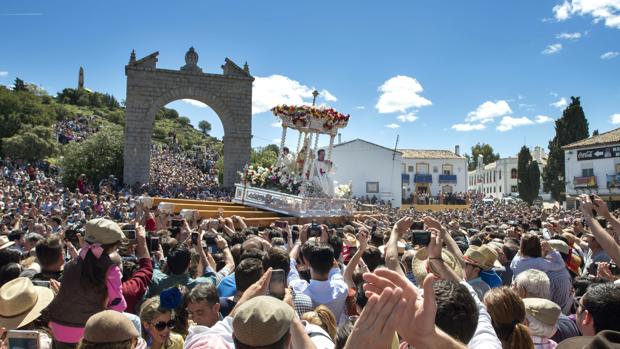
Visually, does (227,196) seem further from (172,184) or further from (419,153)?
(419,153)

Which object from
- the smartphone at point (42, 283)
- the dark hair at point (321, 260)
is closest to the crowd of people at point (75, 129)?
the smartphone at point (42, 283)

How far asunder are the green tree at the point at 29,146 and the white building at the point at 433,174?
138ft

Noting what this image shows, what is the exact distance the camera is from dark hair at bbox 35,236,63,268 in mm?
4281

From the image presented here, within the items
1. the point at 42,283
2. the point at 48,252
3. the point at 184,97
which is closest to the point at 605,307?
the point at 42,283

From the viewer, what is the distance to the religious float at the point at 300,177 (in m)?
17.3

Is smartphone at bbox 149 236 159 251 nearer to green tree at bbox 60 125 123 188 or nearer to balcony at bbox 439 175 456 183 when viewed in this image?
green tree at bbox 60 125 123 188

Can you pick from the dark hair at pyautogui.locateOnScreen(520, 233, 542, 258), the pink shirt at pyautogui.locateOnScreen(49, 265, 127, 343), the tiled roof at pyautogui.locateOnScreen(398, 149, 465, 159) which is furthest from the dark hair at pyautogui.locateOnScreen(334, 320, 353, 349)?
the tiled roof at pyautogui.locateOnScreen(398, 149, 465, 159)

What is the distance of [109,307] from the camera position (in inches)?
145

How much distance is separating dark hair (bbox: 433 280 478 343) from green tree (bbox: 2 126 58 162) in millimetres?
48677

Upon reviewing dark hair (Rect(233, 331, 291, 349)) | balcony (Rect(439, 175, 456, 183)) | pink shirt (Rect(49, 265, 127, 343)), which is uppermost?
balcony (Rect(439, 175, 456, 183))

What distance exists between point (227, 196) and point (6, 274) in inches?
884

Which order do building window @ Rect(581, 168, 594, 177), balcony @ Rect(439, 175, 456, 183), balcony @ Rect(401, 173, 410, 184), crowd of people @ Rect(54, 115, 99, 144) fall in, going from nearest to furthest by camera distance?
building window @ Rect(581, 168, 594, 177), crowd of people @ Rect(54, 115, 99, 144), balcony @ Rect(439, 175, 456, 183), balcony @ Rect(401, 173, 410, 184)

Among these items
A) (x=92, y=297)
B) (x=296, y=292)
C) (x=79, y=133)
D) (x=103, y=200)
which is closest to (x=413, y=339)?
(x=296, y=292)

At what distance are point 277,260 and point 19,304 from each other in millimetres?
2021
